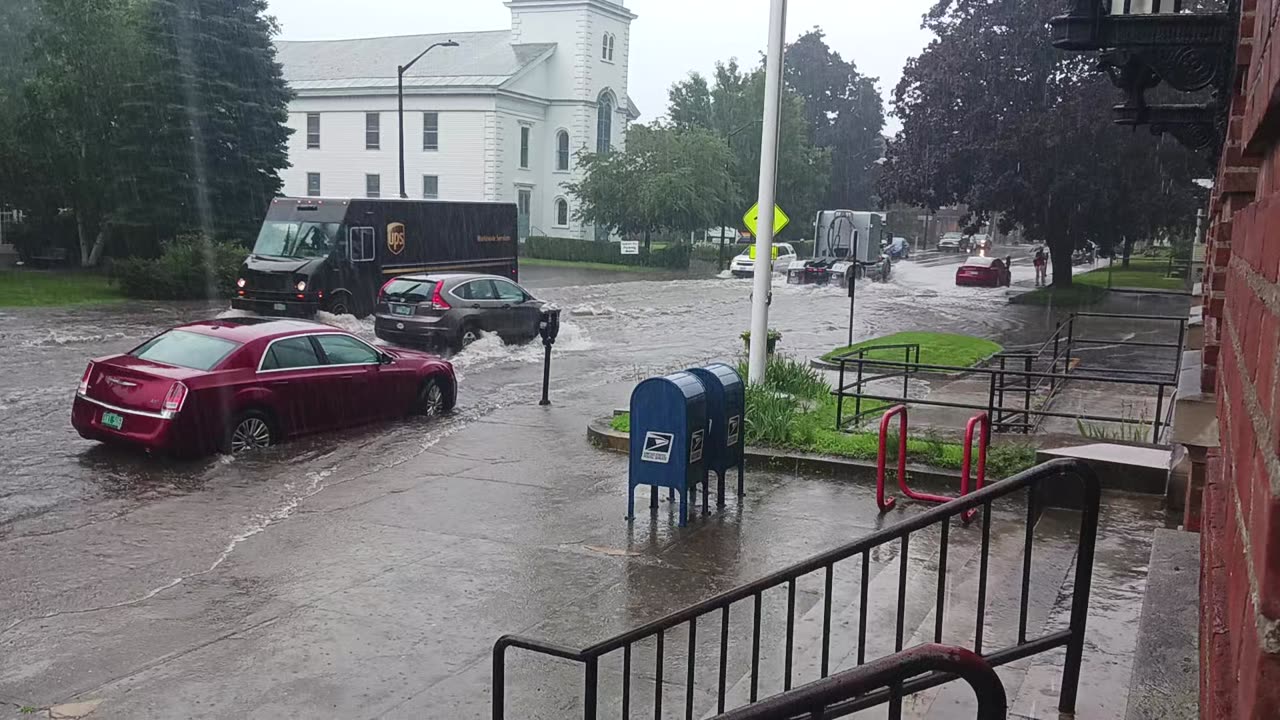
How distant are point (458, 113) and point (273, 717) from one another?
62.4 meters

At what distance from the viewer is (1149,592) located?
3.83 m

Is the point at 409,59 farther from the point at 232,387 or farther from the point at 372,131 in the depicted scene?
the point at 232,387

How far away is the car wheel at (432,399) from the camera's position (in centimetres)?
1570

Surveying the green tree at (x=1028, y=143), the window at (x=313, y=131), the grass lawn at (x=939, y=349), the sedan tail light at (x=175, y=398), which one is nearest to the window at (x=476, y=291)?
the grass lawn at (x=939, y=349)

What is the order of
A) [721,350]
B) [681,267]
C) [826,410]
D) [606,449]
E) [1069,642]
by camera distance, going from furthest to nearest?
[681,267] < [721,350] < [826,410] < [606,449] < [1069,642]

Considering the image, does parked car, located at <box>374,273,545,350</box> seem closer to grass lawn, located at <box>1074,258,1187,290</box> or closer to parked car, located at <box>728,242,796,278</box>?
parked car, located at <box>728,242,796,278</box>

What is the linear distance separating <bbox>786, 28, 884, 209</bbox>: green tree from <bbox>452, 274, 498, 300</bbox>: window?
258 feet

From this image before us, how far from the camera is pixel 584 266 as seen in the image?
61438 millimetres

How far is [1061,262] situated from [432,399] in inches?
1488

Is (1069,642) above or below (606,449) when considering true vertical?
above

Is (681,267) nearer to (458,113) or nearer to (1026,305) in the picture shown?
(458,113)

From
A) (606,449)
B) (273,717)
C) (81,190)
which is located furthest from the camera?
(81,190)

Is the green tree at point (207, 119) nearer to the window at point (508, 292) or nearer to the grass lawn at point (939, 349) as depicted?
the window at point (508, 292)

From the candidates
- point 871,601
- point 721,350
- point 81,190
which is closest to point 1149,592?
point 871,601
